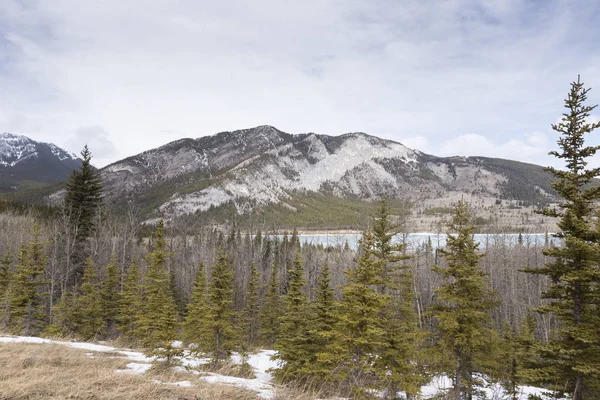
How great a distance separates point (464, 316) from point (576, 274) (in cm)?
459

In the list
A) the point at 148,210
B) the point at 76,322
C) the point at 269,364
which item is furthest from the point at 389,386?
the point at 148,210

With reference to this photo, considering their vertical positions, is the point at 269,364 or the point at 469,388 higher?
the point at 469,388

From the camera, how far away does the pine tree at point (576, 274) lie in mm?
11258

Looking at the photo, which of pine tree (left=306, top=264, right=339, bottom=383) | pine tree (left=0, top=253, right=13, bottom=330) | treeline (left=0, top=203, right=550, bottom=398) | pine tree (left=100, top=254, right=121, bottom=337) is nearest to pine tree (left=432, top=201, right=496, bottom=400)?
treeline (left=0, top=203, right=550, bottom=398)

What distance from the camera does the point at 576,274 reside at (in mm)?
11602

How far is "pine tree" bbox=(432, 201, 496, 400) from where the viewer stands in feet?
46.6

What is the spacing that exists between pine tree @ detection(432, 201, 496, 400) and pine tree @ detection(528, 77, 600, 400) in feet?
7.57

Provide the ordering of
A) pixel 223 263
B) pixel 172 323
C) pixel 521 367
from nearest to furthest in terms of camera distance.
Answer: pixel 521 367 → pixel 172 323 → pixel 223 263

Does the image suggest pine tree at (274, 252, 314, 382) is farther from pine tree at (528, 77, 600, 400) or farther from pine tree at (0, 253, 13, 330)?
pine tree at (0, 253, 13, 330)

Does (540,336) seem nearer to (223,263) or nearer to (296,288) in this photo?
(296,288)

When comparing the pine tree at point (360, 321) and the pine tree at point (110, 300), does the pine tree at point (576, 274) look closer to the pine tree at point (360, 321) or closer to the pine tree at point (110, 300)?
the pine tree at point (360, 321)

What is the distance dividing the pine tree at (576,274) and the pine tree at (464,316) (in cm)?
231

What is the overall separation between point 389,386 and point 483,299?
618 cm

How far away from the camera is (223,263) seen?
1953 centimetres
